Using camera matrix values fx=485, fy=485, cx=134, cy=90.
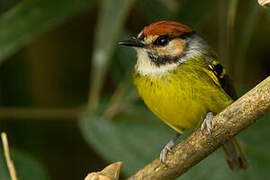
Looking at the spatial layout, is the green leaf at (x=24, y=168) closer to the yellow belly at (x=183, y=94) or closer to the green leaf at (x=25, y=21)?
the green leaf at (x=25, y=21)

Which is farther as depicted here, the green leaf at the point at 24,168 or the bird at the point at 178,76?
the green leaf at the point at 24,168

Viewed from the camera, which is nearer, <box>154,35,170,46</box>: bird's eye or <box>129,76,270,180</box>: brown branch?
<box>129,76,270,180</box>: brown branch

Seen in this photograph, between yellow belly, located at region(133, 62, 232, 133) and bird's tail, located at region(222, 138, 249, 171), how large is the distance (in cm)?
35

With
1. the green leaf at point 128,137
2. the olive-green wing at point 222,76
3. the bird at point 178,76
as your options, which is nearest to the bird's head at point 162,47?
the bird at point 178,76

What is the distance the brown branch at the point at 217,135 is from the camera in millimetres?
1691

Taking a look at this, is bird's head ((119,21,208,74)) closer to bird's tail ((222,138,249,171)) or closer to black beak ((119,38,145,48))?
black beak ((119,38,145,48))

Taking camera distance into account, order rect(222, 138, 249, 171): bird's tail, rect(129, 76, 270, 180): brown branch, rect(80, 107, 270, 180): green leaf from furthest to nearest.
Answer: rect(80, 107, 270, 180): green leaf → rect(222, 138, 249, 171): bird's tail → rect(129, 76, 270, 180): brown branch

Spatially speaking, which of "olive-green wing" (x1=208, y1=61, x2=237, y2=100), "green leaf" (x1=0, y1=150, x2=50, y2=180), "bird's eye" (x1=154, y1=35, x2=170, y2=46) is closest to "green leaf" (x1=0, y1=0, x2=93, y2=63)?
"green leaf" (x1=0, y1=150, x2=50, y2=180)

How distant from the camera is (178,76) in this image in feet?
7.86

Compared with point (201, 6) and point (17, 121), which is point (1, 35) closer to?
point (17, 121)

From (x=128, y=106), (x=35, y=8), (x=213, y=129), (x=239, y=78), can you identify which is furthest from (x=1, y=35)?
(x=239, y=78)

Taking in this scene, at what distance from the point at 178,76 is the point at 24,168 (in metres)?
1.06

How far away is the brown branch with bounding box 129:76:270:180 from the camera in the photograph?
1.69 metres

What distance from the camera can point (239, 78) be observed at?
3.64 metres
